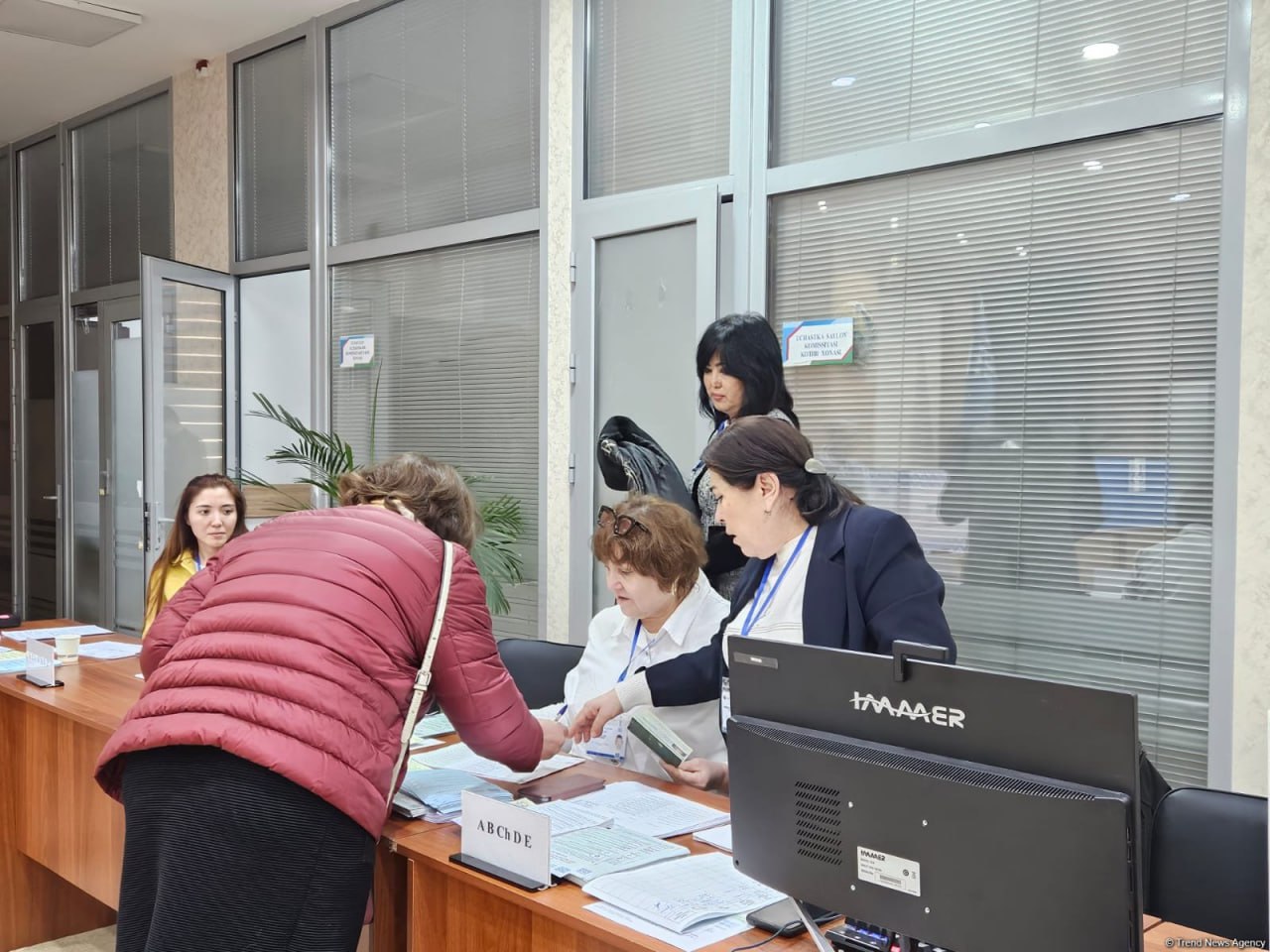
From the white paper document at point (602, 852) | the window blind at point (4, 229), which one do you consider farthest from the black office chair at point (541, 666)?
the window blind at point (4, 229)

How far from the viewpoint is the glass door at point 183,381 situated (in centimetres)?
566

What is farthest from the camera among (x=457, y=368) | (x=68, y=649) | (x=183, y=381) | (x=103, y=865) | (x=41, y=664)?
(x=183, y=381)

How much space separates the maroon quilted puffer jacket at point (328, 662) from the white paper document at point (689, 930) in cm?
42

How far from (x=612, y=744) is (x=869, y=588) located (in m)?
0.91

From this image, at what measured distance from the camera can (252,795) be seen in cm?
171

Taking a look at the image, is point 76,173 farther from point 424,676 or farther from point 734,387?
point 424,676

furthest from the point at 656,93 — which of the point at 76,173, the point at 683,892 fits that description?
the point at 76,173

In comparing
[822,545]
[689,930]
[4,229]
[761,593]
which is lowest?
[689,930]

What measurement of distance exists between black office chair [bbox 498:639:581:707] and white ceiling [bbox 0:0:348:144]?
12.6 feet

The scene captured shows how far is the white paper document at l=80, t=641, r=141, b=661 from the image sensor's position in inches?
144

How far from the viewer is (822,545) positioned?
211cm

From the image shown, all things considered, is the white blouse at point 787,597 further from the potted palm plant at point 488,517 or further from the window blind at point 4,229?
the window blind at point 4,229

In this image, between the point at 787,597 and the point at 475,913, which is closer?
the point at 475,913

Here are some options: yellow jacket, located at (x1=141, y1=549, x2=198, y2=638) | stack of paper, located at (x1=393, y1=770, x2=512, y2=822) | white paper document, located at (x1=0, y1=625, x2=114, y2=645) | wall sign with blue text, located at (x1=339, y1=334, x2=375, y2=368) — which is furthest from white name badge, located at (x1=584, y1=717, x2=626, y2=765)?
wall sign with blue text, located at (x1=339, y1=334, x2=375, y2=368)
